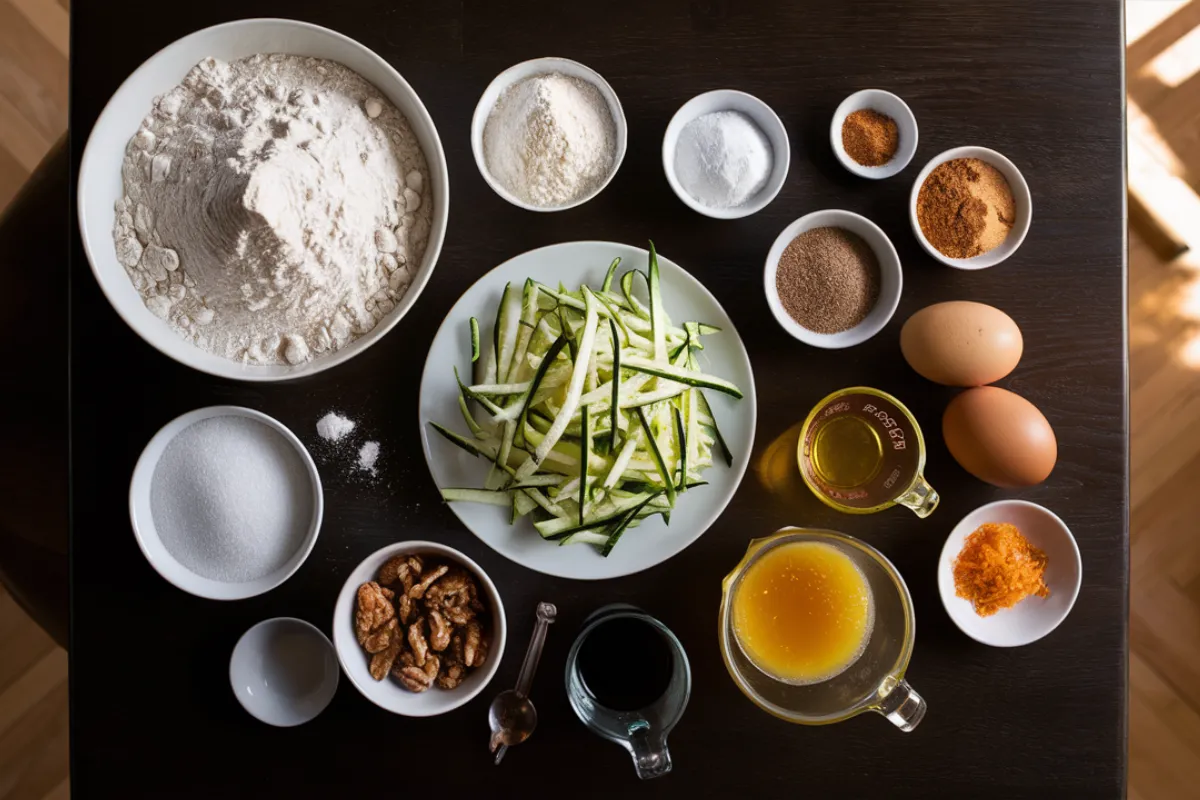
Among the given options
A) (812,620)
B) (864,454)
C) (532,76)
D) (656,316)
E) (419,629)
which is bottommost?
(812,620)

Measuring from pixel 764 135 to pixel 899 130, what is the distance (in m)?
0.22

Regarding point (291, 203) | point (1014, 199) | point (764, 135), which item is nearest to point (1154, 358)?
point (1014, 199)

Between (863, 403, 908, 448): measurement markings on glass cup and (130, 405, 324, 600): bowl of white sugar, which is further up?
(130, 405, 324, 600): bowl of white sugar

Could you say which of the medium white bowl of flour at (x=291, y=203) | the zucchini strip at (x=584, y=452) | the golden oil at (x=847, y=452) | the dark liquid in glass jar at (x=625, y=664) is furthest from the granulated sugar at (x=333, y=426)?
the golden oil at (x=847, y=452)

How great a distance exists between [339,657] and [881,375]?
97cm

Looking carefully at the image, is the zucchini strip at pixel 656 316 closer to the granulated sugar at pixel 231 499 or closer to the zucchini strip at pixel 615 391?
the zucchini strip at pixel 615 391

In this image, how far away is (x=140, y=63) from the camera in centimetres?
131

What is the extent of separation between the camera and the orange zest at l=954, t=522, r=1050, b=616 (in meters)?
1.31

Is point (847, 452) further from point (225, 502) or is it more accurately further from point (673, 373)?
point (225, 502)

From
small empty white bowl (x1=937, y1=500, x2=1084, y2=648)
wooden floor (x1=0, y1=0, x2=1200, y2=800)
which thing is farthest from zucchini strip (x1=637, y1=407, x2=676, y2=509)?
wooden floor (x1=0, y1=0, x2=1200, y2=800)

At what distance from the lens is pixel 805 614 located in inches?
50.7

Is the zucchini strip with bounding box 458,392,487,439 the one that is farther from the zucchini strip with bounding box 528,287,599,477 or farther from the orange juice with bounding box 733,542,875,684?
the orange juice with bounding box 733,542,875,684

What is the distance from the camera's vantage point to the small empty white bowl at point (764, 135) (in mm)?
1323

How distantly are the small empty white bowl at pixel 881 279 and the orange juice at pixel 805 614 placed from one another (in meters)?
0.33
